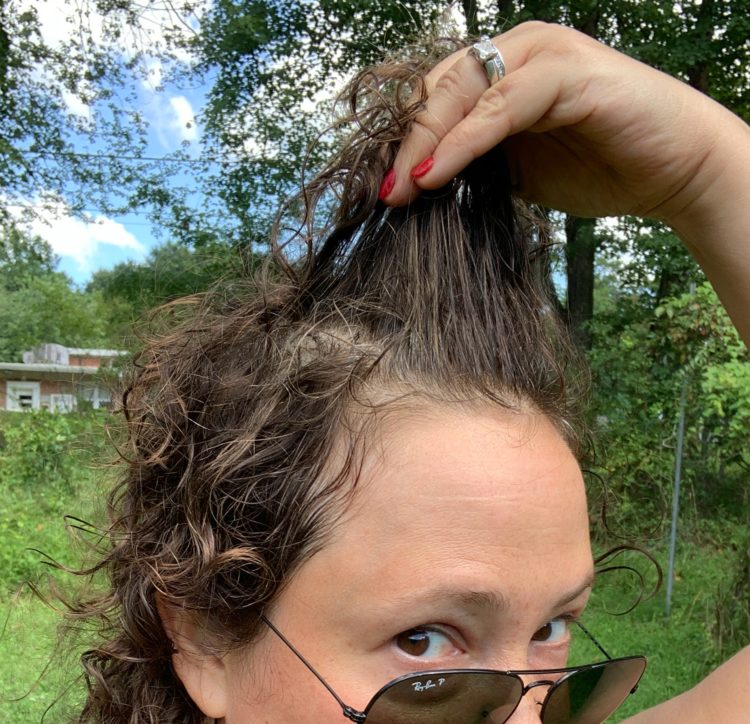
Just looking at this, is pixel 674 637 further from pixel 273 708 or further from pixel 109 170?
pixel 109 170

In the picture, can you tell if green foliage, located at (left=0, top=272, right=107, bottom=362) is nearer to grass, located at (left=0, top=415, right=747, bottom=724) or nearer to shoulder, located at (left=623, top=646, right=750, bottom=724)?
grass, located at (left=0, top=415, right=747, bottom=724)

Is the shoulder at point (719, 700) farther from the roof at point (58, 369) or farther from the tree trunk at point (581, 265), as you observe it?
the tree trunk at point (581, 265)

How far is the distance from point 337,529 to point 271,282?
556 millimetres

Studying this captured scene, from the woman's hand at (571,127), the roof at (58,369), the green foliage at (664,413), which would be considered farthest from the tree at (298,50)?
the woman's hand at (571,127)

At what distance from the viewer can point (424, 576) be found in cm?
101

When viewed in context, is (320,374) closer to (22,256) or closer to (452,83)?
(452,83)

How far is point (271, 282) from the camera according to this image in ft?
4.64

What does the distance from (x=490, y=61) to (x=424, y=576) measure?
0.80m

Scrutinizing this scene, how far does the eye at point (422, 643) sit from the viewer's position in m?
1.03

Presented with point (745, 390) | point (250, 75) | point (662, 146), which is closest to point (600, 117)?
point (662, 146)

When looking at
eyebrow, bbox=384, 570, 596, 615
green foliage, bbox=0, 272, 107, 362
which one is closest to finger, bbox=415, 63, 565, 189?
eyebrow, bbox=384, 570, 596, 615

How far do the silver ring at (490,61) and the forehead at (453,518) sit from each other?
54cm

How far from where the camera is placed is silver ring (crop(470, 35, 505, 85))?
111 centimetres

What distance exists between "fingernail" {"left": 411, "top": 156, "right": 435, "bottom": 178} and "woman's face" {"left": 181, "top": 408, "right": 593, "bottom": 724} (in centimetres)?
39
